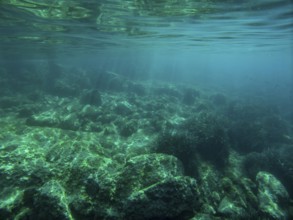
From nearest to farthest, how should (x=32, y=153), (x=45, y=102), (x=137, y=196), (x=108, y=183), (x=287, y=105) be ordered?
1. (x=137, y=196)
2. (x=108, y=183)
3. (x=32, y=153)
4. (x=45, y=102)
5. (x=287, y=105)

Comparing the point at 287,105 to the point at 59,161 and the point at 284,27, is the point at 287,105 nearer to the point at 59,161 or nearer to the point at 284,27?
the point at 284,27

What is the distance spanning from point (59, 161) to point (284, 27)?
19468 mm

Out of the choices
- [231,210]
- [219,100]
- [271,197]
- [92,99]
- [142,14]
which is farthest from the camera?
A: [219,100]

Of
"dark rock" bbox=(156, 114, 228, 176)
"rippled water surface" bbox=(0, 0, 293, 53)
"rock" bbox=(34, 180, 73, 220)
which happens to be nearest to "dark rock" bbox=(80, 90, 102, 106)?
"rippled water surface" bbox=(0, 0, 293, 53)

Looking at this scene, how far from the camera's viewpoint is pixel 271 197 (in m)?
8.43

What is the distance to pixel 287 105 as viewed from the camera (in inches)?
1337

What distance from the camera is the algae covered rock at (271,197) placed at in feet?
25.5

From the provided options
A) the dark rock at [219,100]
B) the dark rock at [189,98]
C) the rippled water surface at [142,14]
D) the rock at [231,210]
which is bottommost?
the dark rock at [219,100]

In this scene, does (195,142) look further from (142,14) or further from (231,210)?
(142,14)

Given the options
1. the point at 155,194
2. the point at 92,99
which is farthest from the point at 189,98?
the point at 155,194

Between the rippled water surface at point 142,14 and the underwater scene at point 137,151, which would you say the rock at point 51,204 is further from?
the rippled water surface at point 142,14

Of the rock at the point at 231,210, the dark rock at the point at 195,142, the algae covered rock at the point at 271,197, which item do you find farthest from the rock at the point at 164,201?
the dark rock at the point at 195,142

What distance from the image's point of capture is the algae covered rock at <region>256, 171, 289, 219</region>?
25.5 feet

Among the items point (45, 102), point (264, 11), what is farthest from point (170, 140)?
point (45, 102)
